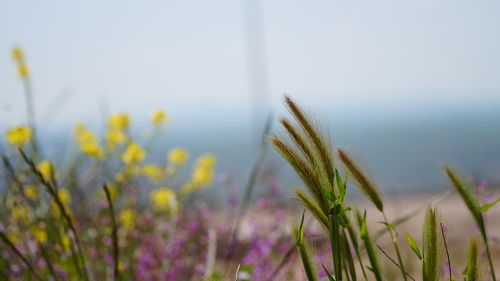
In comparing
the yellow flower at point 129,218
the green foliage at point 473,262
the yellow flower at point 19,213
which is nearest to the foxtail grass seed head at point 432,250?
the green foliage at point 473,262

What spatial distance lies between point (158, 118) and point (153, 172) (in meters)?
0.37

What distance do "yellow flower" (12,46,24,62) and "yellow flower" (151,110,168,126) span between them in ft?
2.55

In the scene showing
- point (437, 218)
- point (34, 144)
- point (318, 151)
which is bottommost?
point (34, 144)

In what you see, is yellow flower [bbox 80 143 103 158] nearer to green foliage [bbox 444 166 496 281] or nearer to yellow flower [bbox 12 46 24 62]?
yellow flower [bbox 12 46 24 62]

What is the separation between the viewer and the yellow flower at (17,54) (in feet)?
10.7

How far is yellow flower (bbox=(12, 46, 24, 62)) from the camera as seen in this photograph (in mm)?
3267

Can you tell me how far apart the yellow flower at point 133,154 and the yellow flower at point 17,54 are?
69cm

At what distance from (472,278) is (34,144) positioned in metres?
1.82

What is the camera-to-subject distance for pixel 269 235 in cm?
279

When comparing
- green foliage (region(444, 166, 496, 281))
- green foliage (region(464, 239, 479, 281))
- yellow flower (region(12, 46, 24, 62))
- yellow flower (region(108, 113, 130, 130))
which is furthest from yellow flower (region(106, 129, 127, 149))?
green foliage (region(464, 239, 479, 281))

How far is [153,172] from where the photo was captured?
13.0 ft

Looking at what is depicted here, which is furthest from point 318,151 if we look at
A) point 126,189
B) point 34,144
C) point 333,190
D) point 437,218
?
point 126,189

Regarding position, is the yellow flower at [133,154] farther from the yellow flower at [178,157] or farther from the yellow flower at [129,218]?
the yellow flower at [178,157]

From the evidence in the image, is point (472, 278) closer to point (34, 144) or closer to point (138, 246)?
point (34, 144)
